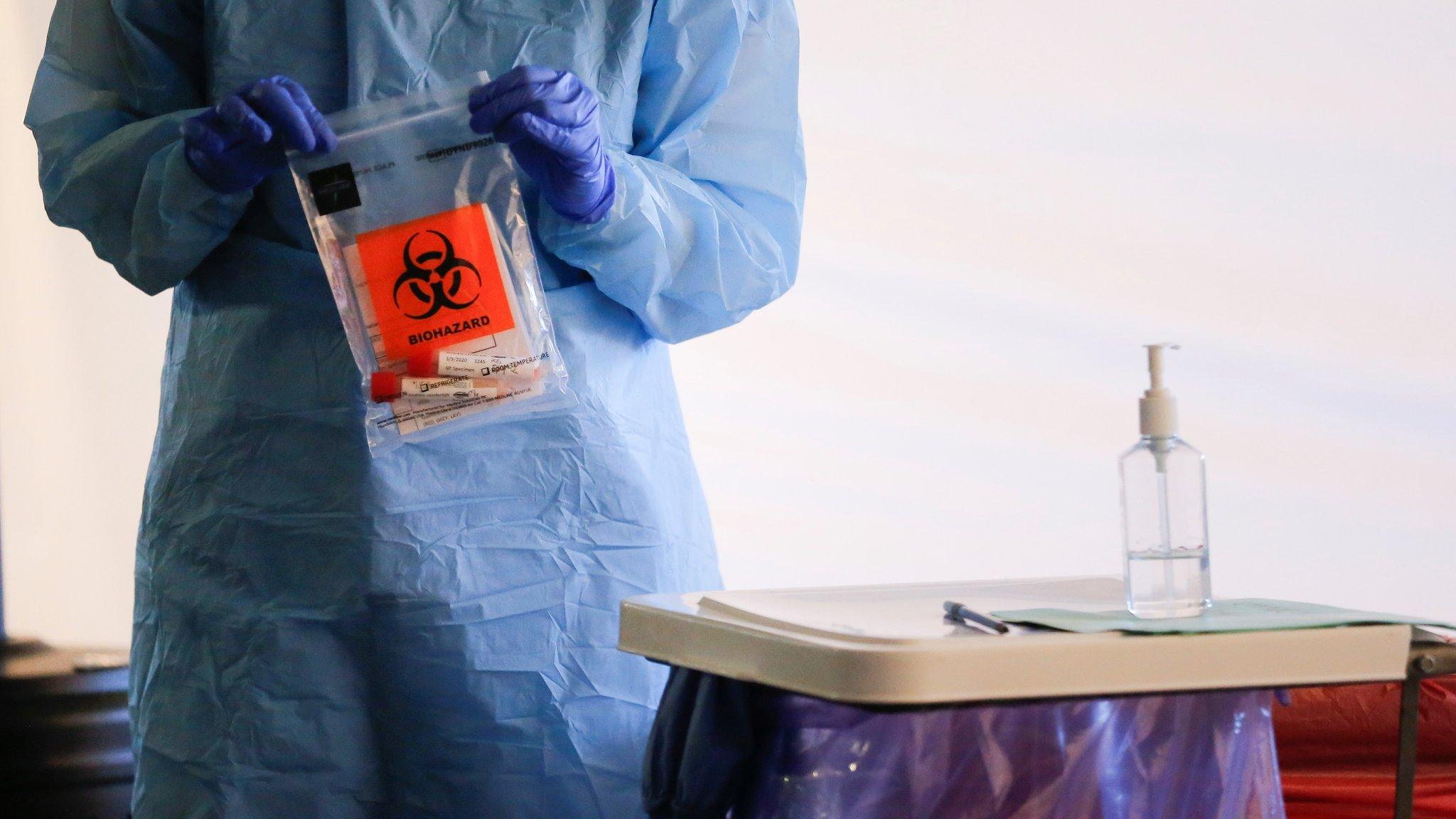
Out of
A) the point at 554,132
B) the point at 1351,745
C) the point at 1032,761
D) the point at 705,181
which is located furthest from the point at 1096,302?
the point at 1032,761

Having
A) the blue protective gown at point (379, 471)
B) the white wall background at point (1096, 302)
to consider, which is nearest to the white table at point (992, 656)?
the blue protective gown at point (379, 471)

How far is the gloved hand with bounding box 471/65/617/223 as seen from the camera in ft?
3.03

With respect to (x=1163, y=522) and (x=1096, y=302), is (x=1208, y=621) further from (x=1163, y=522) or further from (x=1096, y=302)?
(x=1096, y=302)

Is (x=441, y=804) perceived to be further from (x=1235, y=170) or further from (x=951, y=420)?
(x=1235, y=170)

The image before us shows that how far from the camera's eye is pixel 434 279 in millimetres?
974

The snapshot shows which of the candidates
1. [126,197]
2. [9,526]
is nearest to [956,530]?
[126,197]

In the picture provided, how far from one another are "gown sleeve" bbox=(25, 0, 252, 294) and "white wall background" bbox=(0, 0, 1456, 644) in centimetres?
84

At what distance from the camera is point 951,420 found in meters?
1.72

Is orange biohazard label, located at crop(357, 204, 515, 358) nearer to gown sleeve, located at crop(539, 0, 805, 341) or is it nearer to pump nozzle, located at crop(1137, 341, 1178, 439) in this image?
gown sleeve, located at crop(539, 0, 805, 341)

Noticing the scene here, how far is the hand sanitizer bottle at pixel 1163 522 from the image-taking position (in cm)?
74

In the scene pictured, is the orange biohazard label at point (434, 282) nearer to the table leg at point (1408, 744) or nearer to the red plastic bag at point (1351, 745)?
the table leg at point (1408, 744)

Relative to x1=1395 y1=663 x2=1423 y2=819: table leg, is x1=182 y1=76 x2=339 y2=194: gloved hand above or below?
above

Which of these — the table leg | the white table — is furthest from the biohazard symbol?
the table leg

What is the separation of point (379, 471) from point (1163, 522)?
22.6 inches
